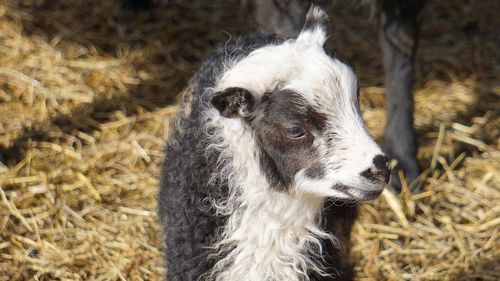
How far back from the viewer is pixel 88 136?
6043mm

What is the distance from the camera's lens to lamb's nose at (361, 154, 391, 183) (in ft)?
10.5

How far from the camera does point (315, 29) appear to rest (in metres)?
3.79

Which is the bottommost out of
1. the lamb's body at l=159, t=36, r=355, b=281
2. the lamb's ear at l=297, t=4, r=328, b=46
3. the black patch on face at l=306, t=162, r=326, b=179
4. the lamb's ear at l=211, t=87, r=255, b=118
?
the lamb's body at l=159, t=36, r=355, b=281

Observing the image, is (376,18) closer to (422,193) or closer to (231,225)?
(422,193)

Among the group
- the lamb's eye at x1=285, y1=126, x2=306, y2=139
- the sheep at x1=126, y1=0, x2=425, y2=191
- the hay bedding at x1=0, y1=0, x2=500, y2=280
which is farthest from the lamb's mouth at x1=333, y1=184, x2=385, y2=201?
the sheep at x1=126, y1=0, x2=425, y2=191

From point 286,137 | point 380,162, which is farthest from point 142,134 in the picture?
point 380,162

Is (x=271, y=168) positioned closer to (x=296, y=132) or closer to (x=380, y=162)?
(x=296, y=132)

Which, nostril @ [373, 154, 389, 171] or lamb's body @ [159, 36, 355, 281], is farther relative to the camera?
lamb's body @ [159, 36, 355, 281]

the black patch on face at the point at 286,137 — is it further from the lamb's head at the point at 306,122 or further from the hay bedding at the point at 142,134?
the hay bedding at the point at 142,134

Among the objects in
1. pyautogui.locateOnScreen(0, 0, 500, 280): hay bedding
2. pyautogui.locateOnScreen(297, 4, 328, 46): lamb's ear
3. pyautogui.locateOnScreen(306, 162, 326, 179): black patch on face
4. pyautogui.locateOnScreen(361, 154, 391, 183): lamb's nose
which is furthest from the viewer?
pyautogui.locateOnScreen(0, 0, 500, 280): hay bedding

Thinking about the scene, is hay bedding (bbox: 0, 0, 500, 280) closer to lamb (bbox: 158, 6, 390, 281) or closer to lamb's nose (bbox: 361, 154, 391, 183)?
lamb (bbox: 158, 6, 390, 281)

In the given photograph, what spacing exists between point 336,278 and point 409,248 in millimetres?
1372

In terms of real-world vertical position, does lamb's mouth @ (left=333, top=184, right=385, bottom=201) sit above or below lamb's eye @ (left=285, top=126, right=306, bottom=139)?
below

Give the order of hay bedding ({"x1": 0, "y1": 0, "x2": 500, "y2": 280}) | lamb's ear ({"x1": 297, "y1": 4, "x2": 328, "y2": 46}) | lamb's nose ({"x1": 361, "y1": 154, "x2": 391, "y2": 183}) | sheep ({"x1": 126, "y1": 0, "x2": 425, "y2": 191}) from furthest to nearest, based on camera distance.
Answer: sheep ({"x1": 126, "y1": 0, "x2": 425, "y2": 191})
hay bedding ({"x1": 0, "y1": 0, "x2": 500, "y2": 280})
lamb's ear ({"x1": 297, "y1": 4, "x2": 328, "y2": 46})
lamb's nose ({"x1": 361, "y1": 154, "x2": 391, "y2": 183})
